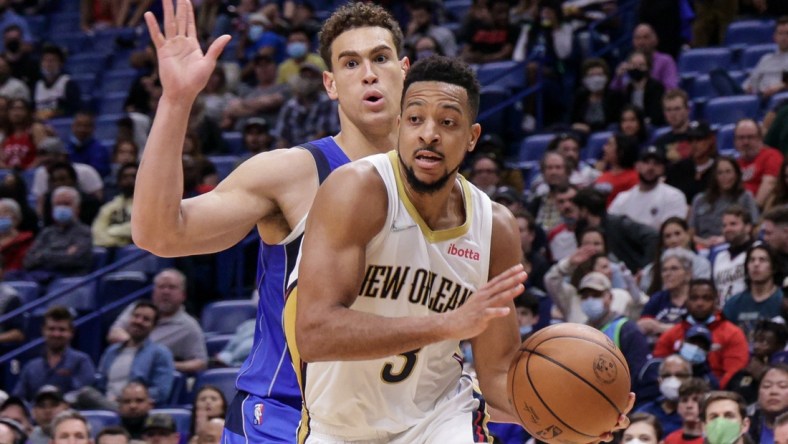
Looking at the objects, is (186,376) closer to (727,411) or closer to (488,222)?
(727,411)

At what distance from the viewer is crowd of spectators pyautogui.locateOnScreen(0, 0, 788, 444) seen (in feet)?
30.8

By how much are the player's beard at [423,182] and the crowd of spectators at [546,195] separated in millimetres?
4157

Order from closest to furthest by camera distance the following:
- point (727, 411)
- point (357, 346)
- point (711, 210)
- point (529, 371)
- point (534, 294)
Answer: point (357, 346) → point (529, 371) → point (727, 411) → point (534, 294) → point (711, 210)

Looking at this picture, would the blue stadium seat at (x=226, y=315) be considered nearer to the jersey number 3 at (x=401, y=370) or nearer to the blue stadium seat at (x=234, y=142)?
the blue stadium seat at (x=234, y=142)

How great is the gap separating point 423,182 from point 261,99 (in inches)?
424

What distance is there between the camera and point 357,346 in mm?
4102

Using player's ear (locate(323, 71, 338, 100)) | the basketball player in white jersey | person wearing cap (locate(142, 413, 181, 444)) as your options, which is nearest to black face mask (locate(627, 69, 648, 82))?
person wearing cap (locate(142, 413, 181, 444))

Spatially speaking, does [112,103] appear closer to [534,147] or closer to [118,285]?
[118,285]

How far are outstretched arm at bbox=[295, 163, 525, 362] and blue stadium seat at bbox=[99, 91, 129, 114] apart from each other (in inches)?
517

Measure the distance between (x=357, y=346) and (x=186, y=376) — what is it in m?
7.35

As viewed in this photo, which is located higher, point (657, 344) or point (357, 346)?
point (357, 346)

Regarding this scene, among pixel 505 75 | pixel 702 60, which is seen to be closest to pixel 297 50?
pixel 505 75

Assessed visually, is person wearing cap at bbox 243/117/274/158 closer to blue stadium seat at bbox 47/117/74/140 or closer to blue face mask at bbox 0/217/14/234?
blue face mask at bbox 0/217/14/234

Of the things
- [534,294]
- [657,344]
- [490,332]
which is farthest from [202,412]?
[490,332]
